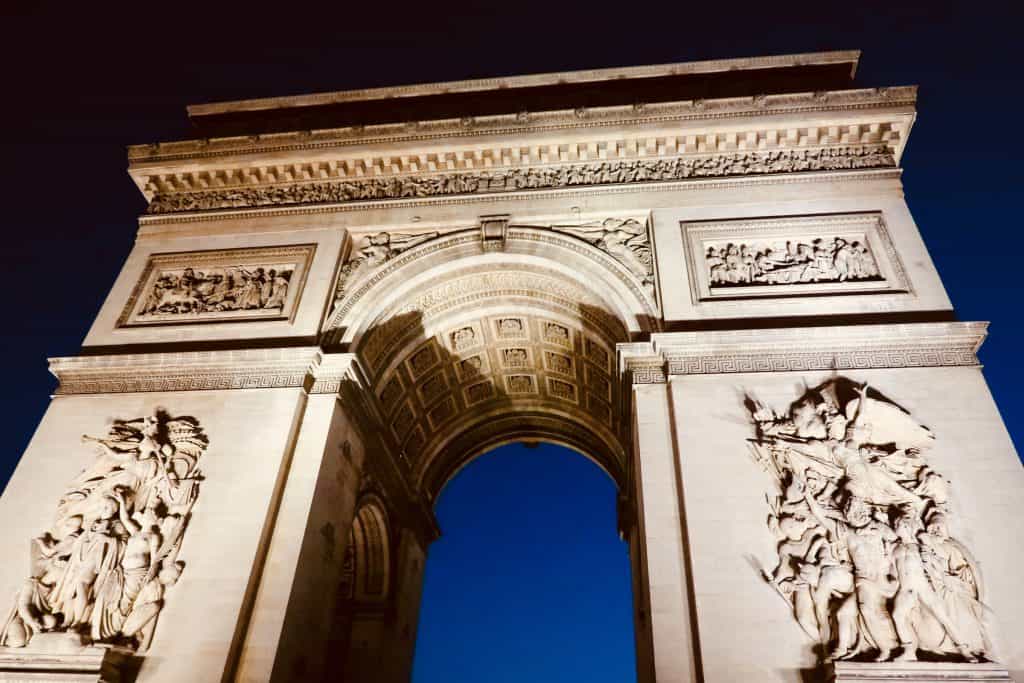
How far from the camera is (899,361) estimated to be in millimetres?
7941

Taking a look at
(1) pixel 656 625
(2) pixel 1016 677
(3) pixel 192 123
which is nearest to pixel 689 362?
(1) pixel 656 625

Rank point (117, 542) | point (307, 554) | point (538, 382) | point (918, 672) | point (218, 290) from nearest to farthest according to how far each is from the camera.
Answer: point (918, 672) < point (117, 542) < point (307, 554) < point (218, 290) < point (538, 382)

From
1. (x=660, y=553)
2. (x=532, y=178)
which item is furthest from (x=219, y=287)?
(x=660, y=553)

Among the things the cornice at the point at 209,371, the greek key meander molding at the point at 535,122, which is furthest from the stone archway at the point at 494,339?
the greek key meander molding at the point at 535,122

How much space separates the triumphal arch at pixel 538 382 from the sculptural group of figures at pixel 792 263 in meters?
0.05

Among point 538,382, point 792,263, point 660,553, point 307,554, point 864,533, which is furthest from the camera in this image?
point 538,382

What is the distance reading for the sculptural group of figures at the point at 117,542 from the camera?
7176mm

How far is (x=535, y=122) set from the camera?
11.1 meters

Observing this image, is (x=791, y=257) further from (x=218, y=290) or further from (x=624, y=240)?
(x=218, y=290)

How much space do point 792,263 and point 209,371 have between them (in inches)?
352

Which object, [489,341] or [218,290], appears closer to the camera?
[218,290]

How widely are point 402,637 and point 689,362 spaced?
9.48 meters

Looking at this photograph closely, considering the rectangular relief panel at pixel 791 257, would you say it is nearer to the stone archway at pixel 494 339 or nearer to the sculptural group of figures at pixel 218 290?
the stone archway at pixel 494 339

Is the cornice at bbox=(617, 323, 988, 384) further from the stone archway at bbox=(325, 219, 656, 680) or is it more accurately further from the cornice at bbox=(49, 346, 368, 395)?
the cornice at bbox=(49, 346, 368, 395)
